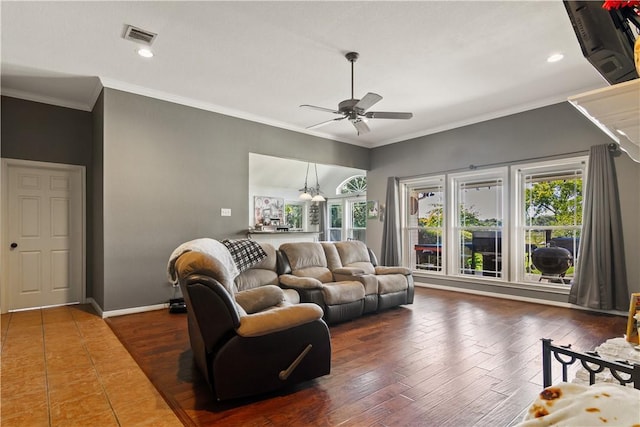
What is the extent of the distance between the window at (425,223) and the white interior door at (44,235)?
568 centimetres

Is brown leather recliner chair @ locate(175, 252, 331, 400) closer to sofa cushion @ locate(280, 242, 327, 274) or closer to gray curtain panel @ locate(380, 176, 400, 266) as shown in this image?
sofa cushion @ locate(280, 242, 327, 274)

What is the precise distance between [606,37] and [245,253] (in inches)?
139

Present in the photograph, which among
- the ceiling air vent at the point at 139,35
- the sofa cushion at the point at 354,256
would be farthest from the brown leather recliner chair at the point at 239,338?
the sofa cushion at the point at 354,256

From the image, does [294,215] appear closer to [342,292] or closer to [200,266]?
[342,292]

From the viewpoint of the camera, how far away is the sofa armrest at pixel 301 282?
12.5 feet

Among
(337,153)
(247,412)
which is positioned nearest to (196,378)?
(247,412)

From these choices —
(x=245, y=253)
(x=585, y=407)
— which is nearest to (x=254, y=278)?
(x=245, y=253)

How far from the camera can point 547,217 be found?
4961 mm

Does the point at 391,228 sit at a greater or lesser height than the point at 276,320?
greater

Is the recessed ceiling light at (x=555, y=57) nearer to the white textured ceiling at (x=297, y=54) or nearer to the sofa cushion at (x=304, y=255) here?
the white textured ceiling at (x=297, y=54)

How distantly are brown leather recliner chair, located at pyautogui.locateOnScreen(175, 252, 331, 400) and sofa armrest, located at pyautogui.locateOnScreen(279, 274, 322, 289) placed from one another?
1.48 meters

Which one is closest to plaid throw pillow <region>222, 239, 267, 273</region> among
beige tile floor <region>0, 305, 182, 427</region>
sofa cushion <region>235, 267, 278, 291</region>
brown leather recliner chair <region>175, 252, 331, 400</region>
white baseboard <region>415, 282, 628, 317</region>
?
sofa cushion <region>235, 267, 278, 291</region>

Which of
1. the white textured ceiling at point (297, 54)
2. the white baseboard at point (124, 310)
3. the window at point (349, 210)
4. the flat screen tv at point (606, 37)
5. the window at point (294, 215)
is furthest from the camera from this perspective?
the window at point (294, 215)

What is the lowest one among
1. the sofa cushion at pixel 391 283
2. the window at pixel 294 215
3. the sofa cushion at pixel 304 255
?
the sofa cushion at pixel 391 283
